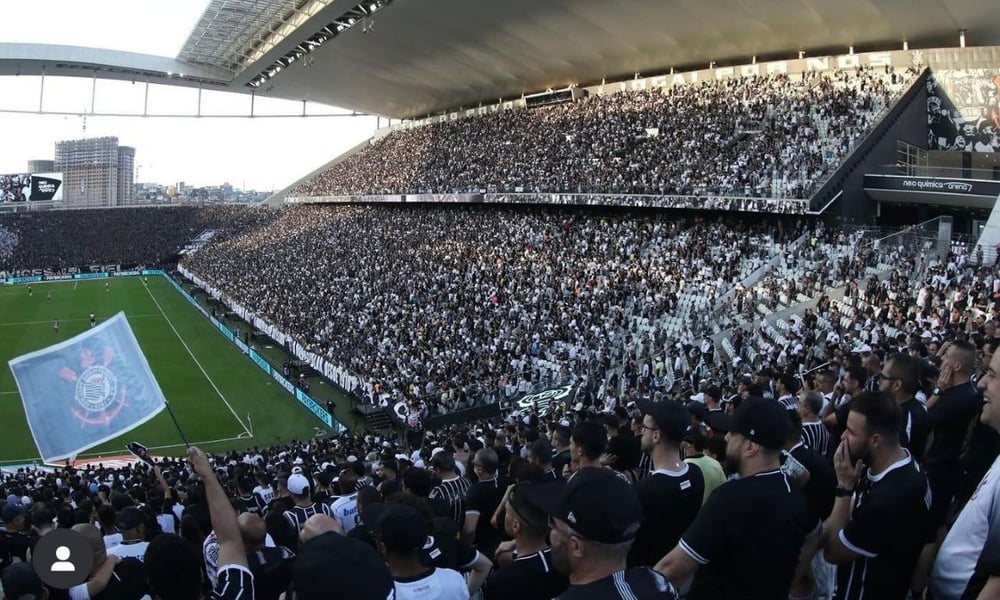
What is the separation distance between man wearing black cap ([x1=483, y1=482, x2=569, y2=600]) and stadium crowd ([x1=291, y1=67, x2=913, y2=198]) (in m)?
27.1

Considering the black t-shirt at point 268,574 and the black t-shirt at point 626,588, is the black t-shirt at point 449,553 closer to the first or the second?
the black t-shirt at point 268,574

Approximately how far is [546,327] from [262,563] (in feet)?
71.6

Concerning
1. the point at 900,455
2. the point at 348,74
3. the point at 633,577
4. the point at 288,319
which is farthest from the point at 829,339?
the point at 348,74

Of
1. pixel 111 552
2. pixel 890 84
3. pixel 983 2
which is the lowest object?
pixel 111 552

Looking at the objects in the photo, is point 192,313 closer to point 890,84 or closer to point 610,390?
point 610,390

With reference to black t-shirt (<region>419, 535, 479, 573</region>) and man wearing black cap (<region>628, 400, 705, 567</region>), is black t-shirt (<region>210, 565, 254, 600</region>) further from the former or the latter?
man wearing black cap (<region>628, 400, 705, 567</region>)

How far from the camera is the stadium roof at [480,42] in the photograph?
109 ft

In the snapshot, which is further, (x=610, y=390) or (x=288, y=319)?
(x=288, y=319)

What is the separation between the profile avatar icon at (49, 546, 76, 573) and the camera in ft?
12.6

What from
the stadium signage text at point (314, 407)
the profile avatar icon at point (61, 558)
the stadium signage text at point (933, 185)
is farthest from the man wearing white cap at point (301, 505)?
the stadium signage text at point (933, 185)

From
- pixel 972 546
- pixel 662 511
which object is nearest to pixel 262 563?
pixel 662 511

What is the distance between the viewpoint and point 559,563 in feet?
11.7

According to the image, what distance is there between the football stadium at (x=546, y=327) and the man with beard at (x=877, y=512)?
2 centimetres

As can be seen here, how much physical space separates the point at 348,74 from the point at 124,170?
148 m
